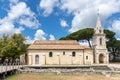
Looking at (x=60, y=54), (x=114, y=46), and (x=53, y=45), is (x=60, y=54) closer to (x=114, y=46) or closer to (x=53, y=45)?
(x=53, y=45)

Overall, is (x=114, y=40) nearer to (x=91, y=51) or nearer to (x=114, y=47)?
(x=114, y=47)

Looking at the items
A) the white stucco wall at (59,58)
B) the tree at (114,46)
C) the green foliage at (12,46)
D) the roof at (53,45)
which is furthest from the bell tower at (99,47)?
the green foliage at (12,46)

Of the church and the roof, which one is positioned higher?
the roof

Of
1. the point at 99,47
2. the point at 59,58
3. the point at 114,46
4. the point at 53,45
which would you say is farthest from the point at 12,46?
the point at 114,46

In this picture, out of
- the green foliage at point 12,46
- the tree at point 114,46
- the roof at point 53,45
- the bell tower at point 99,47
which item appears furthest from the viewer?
the tree at point 114,46

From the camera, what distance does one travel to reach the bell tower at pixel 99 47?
5972 cm

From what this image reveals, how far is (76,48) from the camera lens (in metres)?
57.7

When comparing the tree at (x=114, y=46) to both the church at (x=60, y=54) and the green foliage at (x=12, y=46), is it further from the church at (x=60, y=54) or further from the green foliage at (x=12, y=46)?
the green foliage at (x=12, y=46)

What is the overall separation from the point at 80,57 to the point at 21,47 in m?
13.6

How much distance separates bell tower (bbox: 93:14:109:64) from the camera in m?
59.7

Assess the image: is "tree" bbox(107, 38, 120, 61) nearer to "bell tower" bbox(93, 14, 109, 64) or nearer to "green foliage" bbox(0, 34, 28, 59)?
"bell tower" bbox(93, 14, 109, 64)

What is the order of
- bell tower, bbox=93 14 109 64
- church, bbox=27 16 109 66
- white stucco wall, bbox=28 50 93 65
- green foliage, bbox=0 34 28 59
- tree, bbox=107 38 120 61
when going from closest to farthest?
1. green foliage, bbox=0 34 28 59
2. white stucco wall, bbox=28 50 93 65
3. church, bbox=27 16 109 66
4. bell tower, bbox=93 14 109 64
5. tree, bbox=107 38 120 61

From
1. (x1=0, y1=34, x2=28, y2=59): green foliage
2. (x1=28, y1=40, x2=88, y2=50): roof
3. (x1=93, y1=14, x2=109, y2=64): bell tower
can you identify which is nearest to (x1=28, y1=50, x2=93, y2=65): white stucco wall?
(x1=28, y1=40, x2=88, y2=50): roof

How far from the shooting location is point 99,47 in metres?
60.8
